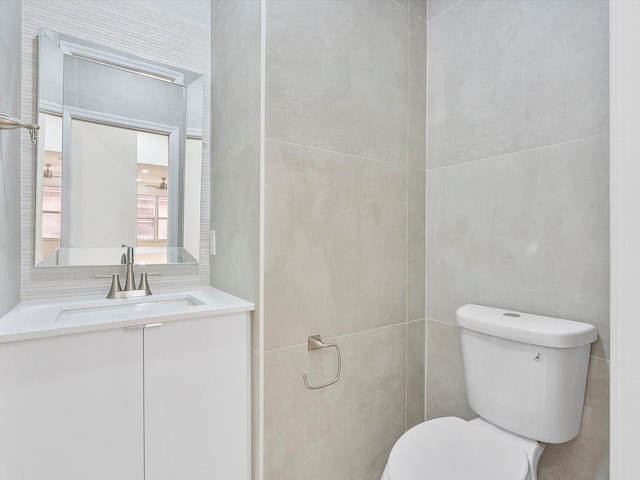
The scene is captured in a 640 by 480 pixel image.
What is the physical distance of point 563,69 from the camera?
1.20 metres

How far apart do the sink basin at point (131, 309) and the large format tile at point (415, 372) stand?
906 mm

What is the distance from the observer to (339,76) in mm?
1339

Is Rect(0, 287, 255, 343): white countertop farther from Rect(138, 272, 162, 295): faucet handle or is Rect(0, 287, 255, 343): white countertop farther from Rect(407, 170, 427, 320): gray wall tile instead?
Rect(407, 170, 427, 320): gray wall tile

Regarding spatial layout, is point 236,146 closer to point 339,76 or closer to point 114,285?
point 339,76

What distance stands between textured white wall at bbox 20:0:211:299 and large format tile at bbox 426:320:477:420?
1.07m

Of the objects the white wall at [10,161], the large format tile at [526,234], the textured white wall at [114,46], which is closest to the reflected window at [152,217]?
the textured white wall at [114,46]

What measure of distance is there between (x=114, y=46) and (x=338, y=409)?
1.67 metres

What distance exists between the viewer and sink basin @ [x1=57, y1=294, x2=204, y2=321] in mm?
1055

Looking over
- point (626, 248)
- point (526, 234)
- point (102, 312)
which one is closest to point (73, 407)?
point (102, 312)

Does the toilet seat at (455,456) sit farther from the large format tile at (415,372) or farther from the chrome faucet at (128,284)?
the chrome faucet at (128,284)

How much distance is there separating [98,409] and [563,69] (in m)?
1.76

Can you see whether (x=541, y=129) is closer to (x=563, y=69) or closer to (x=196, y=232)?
(x=563, y=69)

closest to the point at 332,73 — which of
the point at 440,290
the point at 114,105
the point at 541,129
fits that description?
the point at 541,129

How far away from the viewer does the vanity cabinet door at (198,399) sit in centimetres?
105
